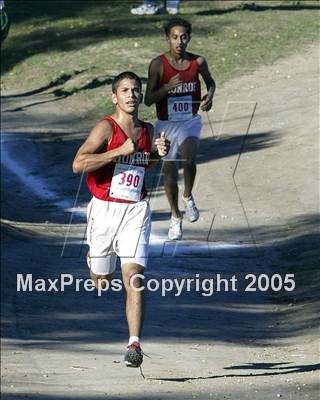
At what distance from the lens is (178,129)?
580 inches

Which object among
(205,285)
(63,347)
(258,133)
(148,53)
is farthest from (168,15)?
(63,347)

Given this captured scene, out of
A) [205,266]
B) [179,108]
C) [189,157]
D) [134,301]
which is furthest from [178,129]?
[205,266]

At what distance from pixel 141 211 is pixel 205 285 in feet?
19.8

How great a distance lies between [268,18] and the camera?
35.3 m

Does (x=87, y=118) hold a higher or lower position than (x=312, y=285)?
higher

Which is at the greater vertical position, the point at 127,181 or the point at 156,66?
the point at 156,66

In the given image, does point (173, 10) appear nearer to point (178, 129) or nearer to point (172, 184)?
point (172, 184)

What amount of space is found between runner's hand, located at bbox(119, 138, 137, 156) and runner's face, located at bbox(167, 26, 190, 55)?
10.7ft

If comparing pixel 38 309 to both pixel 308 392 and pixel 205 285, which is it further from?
pixel 308 392

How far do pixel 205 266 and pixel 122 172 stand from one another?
284 inches

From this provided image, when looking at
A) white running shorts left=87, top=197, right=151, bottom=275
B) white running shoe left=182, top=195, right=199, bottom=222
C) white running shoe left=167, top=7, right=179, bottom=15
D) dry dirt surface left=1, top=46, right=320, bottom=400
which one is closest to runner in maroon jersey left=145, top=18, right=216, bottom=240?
white running shoe left=182, top=195, right=199, bottom=222

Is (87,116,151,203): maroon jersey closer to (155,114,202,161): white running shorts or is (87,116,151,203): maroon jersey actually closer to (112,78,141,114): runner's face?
(112,78,141,114): runner's face

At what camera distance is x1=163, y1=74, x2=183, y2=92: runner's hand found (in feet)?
46.1

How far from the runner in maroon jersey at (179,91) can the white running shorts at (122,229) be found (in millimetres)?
2567
